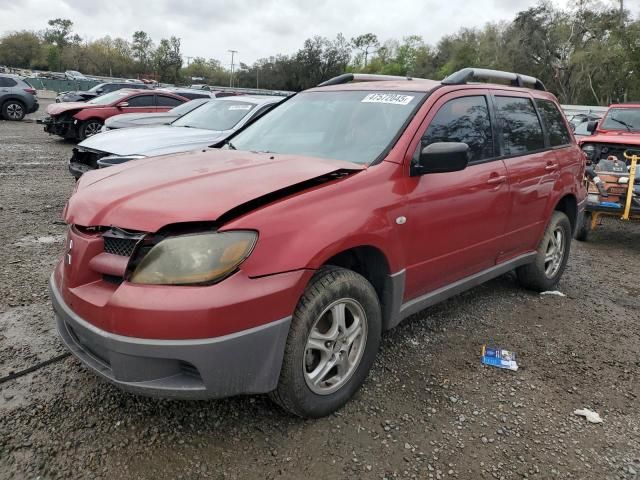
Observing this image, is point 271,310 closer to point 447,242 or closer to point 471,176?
point 447,242

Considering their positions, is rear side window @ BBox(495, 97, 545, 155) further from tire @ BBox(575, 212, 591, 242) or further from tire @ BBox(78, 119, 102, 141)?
tire @ BBox(78, 119, 102, 141)

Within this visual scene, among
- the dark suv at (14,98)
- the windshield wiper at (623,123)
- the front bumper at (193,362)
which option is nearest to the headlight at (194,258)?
the front bumper at (193,362)

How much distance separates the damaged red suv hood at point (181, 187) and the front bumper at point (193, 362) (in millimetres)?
495

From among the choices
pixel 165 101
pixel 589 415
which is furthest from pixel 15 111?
pixel 589 415

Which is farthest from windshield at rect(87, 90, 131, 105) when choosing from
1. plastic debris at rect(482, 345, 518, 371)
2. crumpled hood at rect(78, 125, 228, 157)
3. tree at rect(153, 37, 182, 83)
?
tree at rect(153, 37, 182, 83)

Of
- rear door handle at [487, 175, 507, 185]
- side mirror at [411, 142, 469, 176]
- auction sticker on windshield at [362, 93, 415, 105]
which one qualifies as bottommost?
rear door handle at [487, 175, 507, 185]

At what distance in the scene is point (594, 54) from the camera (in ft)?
145

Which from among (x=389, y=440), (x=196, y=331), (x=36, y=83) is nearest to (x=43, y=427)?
(x=196, y=331)

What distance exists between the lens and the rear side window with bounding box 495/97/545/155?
3871mm

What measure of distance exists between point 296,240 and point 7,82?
65.0 feet

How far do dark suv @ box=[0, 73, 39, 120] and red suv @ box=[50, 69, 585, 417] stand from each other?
58.9 feet

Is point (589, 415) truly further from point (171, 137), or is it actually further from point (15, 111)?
point (15, 111)

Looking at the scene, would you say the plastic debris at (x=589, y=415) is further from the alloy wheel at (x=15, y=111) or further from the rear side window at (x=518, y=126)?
the alloy wheel at (x=15, y=111)

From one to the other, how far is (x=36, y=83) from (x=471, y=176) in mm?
47755
